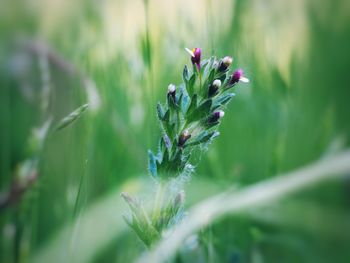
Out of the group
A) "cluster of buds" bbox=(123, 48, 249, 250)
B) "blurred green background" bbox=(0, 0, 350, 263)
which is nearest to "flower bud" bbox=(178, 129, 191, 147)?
"cluster of buds" bbox=(123, 48, 249, 250)

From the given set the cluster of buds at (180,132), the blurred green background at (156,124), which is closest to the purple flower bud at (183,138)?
the cluster of buds at (180,132)

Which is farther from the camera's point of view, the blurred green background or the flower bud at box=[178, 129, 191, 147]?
the blurred green background

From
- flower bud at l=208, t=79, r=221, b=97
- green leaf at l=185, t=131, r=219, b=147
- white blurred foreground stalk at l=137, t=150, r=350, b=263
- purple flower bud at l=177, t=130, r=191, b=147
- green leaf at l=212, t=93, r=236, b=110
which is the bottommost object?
white blurred foreground stalk at l=137, t=150, r=350, b=263

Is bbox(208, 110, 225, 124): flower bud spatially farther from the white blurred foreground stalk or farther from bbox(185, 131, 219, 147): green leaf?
the white blurred foreground stalk

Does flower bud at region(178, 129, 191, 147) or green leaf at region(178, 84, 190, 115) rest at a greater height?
green leaf at region(178, 84, 190, 115)

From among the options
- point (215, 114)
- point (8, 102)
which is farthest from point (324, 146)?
point (8, 102)

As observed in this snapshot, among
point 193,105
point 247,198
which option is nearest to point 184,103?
point 193,105

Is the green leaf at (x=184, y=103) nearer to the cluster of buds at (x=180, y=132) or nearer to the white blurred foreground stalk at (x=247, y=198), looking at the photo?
the cluster of buds at (x=180, y=132)
